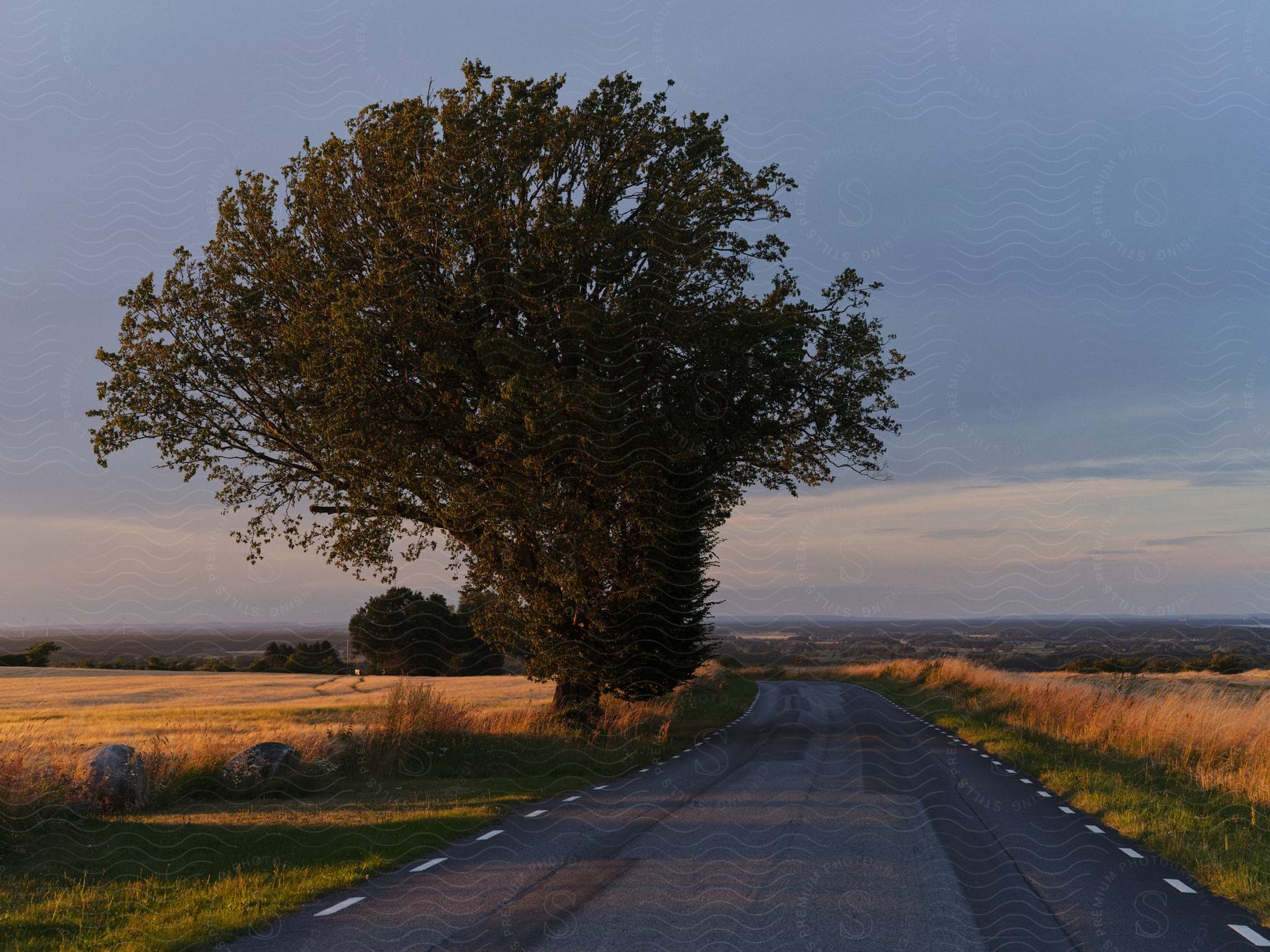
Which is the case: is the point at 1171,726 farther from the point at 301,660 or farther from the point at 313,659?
the point at 313,659

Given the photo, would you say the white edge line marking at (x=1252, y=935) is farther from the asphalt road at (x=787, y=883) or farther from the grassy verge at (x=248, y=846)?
the grassy verge at (x=248, y=846)

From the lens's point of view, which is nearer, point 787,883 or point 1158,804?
point 787,883

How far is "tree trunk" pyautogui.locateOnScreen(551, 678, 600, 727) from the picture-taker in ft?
82.0

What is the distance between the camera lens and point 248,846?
38.7 feet

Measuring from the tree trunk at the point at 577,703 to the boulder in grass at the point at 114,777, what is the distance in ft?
36.7

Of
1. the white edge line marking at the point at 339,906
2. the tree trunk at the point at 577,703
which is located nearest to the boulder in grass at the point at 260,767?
the white edge line marking at the point at 339,906

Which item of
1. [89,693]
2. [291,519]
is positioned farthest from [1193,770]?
[89,693]

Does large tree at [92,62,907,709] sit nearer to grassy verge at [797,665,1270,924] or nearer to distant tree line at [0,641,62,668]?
grassy verge at [797,665,1270,924]

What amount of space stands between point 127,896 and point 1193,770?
642 inches

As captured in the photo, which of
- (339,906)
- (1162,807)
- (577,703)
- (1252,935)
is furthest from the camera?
(577,703)

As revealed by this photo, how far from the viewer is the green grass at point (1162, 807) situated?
987 centimetres

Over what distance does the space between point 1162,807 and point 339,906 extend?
10.9 metres

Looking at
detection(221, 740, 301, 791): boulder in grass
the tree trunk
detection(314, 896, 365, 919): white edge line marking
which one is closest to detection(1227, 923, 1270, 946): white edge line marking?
detection(314, 896, 365, 919): white edge line marking

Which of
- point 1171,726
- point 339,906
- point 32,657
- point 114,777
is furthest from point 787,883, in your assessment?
point 32,657
